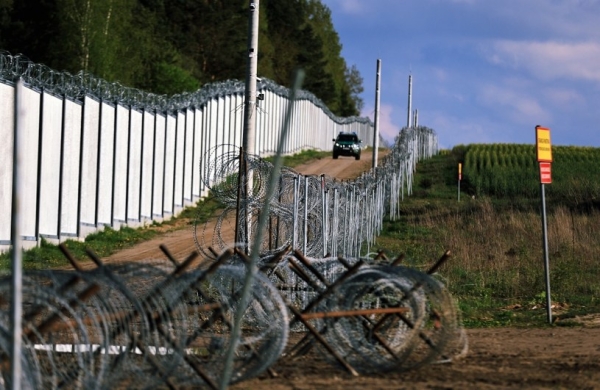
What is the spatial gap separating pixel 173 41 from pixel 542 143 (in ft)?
216

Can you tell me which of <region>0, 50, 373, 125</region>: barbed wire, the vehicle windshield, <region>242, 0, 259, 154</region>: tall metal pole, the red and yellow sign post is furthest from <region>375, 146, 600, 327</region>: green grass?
the vehicle windshield

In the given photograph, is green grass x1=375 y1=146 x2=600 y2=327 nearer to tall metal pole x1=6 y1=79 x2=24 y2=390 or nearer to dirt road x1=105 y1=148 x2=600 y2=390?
dirt road x1=105 y1=148 x2=600 y2=390

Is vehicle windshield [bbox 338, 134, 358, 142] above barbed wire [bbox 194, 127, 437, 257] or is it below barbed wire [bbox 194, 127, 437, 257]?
above

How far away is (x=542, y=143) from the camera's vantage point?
17.8 meters

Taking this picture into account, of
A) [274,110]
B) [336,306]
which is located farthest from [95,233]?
[274,110]

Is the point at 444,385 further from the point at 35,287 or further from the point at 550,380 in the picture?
the point at 35,287

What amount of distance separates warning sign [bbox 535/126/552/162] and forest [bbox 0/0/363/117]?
40.2ft

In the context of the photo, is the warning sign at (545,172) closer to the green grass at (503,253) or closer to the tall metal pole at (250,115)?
the green grass at (503,253)

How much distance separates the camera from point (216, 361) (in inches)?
401

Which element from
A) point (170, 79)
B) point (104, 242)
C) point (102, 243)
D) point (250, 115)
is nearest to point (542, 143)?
point (250, 115)

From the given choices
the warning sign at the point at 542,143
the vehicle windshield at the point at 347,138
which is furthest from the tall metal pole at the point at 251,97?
Answer: the vehicle windshield at the point at 347,138

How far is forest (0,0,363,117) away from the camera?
2347 inches

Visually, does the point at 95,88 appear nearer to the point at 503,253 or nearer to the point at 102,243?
the point at 102,243

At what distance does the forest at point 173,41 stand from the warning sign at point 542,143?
40.2 feet
